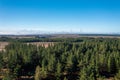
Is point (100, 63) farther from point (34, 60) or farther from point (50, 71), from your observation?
A: point (34, 60)

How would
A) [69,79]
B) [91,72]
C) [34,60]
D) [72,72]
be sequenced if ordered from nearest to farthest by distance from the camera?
[91,72], [69,79], [72,72], [34,60]

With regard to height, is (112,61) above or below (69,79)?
above

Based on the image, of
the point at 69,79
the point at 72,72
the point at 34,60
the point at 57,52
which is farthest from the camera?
the point at 57,52

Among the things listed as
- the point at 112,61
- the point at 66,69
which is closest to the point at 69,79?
the point at 66,69

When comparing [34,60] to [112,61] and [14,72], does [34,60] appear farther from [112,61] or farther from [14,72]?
[112,61]

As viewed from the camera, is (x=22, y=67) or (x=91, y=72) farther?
(x=22, y=67)

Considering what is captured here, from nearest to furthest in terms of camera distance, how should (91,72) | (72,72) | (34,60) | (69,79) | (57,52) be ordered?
(91,72) → (69,79) → (72,72) → (34,60) → (57,52)

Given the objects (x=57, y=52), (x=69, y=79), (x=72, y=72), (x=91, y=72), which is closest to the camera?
(x=91, y=72)

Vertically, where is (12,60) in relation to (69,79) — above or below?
above

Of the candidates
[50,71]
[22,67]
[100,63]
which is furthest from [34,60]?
[100,63]
